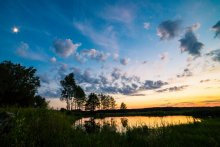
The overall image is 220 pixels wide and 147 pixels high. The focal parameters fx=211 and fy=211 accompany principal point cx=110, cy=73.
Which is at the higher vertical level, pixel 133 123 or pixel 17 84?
pixel 17 84

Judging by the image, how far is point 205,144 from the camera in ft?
31.0

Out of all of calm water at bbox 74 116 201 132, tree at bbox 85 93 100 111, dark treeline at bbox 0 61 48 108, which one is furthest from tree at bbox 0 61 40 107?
tree at bbox 85 93 100 111

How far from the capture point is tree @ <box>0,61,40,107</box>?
5269 centimetres

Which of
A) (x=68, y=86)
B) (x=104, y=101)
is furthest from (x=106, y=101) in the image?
(x=68, y=86)

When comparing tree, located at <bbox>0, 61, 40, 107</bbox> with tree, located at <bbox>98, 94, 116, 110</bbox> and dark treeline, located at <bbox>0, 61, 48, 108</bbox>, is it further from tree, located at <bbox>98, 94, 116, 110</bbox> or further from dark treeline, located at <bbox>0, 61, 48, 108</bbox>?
tree, located at <bbox>98, 94, 116, 110</bbox>

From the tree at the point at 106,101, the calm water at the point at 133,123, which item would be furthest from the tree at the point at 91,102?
the calm water at the point at 133,123

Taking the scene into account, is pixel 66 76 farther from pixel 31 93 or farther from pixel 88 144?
pixel 88 144

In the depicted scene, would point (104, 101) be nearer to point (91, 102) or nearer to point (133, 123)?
point (91, 102)

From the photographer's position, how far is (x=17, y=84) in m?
56.8

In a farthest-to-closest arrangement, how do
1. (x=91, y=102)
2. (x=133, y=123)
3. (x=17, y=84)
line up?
(x=91, y=102) → (x=17, y=84) → (x=133, y=123)

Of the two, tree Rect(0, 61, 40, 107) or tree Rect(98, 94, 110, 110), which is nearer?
tree Rect(0, 61, 40, 107)

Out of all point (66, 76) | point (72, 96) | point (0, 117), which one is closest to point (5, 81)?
point (66, 76)

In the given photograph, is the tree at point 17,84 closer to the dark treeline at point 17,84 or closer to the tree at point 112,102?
the dark treeline at point 17,84

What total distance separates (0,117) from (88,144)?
4136mm
